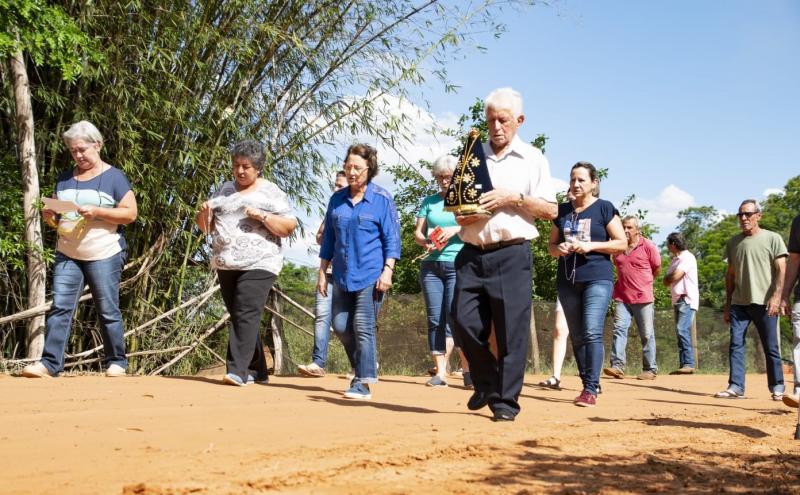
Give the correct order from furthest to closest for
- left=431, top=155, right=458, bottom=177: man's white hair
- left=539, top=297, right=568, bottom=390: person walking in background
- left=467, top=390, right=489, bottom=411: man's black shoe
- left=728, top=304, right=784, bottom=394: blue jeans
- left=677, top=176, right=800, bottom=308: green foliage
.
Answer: left=677, top=176, right=800, bottom=308: green foliage, left=539, top=297, right=568, bottom=390: person walking in background, left=728, top=304, right=784, bottom=394: blue jeans, left=431, top=155, right=458, bottom=177: man's white hair, left=467, top=390, right=489, bottom=411: man's black shoe

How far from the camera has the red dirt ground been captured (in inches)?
143

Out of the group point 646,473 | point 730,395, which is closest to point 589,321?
point 730,395

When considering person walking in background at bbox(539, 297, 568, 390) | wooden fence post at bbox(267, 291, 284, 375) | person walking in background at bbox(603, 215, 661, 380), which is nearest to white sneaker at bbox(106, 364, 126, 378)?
person walking in background at bbox(539, 297, 568, 390)

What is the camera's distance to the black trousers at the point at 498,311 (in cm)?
552

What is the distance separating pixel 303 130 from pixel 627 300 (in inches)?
165

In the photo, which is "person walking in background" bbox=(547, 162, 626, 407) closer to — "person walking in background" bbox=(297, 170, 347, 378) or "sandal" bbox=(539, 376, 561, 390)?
"sandal" bbox=(539, 376, 561, 390)

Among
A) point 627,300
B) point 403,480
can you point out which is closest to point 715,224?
point 627,300

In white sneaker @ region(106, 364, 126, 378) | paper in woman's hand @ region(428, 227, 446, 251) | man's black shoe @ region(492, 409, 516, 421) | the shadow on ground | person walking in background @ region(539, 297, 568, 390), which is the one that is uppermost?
paper in woman's hand @ region(428, 227, 446, 251)

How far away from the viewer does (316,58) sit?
33.8 ft

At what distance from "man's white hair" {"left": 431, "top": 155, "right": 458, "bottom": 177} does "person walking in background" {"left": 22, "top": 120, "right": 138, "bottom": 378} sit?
242 centimetres

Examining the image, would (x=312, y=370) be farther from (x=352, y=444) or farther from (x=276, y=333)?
(x=352, y=444)

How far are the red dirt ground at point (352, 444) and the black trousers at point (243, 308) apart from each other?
263mm

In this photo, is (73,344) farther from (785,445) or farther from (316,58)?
(785,445)

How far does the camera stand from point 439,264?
8195 mm
